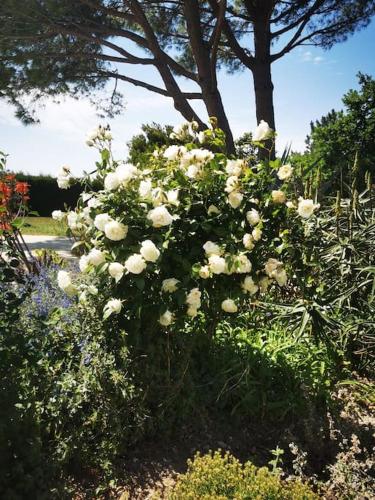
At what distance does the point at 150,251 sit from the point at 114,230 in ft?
0.68

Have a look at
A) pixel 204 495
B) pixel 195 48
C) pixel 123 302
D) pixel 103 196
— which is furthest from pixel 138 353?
pixel 195 48

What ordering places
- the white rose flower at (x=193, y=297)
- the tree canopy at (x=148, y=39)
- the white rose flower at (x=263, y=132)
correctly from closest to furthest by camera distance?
the white rose flower at (x=193, y=297)
the white rose flower at (x=263, y=132)
the tree canopy at (x=148, y=39)

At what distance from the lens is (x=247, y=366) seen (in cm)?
256

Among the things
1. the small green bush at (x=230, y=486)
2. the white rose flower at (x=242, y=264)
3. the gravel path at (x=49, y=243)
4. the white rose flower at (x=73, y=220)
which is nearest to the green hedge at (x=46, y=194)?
the gravel path at (x=49, y=243)

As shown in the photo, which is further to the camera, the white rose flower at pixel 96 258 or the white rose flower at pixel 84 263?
the white rose flower at pixel 84 263

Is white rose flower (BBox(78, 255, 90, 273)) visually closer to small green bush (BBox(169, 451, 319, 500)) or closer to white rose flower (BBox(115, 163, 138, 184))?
white rose flower (BBox(115, 163, 138, 184))

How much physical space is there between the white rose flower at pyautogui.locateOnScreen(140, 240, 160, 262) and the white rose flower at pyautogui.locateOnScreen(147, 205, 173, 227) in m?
0.11

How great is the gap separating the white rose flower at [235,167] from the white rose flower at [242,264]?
1.41ft

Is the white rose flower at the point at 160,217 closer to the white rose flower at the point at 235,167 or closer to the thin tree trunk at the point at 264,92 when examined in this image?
the white rose flower at the point at 235,167

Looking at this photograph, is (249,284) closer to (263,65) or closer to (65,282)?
(65,282)

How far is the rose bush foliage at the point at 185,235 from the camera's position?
7.02 feet

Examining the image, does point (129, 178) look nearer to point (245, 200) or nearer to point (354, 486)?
point (245, 200)

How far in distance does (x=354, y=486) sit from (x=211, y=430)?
0.76 metres

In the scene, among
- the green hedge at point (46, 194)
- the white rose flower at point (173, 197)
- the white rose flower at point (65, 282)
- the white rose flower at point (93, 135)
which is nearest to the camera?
the white rose flower at point (173, 197)
